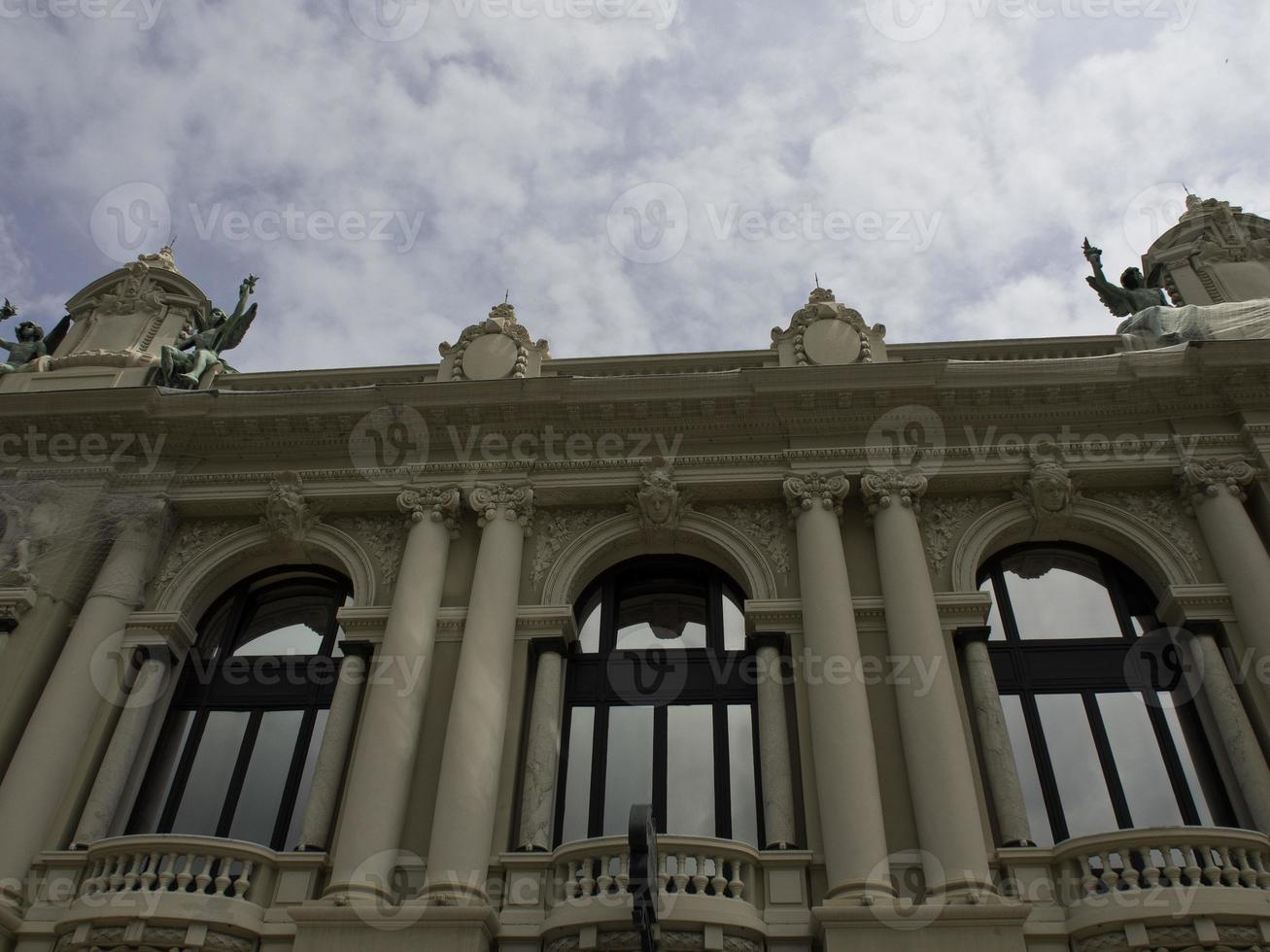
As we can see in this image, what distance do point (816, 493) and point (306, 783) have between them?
26.4 feet

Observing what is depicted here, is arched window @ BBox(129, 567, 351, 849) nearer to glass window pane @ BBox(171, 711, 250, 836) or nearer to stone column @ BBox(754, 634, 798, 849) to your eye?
glass window pane @ BBox(171, 711, 250, 836)

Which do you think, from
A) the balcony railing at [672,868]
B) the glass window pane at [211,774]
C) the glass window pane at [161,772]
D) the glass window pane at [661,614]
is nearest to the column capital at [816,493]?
the glass window pane at [661,614]

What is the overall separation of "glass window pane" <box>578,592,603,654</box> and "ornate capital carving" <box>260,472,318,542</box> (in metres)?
4.48

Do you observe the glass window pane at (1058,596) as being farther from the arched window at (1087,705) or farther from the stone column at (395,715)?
the stone column at (395,715)

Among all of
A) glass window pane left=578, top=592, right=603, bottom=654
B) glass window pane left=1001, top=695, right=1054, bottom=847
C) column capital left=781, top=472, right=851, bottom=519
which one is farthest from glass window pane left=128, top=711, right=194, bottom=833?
glass window pane left=1001, top=695, right=1054, bottom=847

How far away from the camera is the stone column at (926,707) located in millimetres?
10812

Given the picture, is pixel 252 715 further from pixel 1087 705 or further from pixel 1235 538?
Answer: pixel 1235 538

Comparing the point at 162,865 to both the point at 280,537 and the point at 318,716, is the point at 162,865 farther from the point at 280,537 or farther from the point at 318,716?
the point at 280,537

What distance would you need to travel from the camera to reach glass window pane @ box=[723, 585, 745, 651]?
14242 mm

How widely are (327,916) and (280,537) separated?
6477 mm

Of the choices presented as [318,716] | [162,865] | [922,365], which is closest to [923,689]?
[922,365]

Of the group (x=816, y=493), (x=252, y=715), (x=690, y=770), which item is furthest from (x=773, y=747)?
(x=252, y=715)

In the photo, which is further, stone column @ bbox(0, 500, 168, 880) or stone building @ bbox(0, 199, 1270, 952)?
stone column @ bbox(0, 500, 168, 880)

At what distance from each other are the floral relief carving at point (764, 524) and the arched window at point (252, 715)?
596 cm
